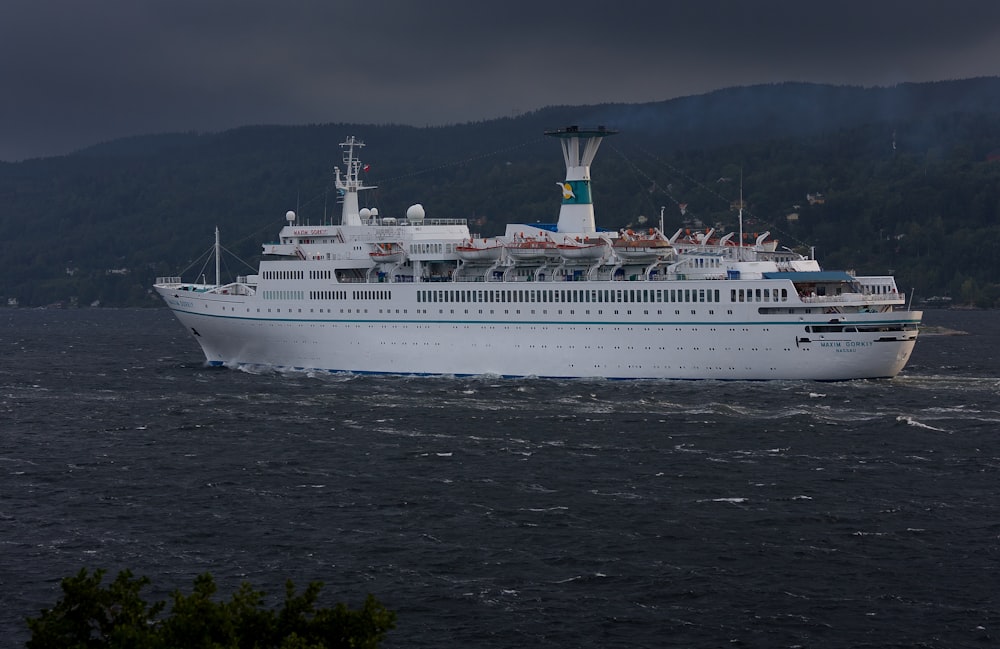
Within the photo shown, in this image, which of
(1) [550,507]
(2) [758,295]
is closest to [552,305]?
(2) [758,295]

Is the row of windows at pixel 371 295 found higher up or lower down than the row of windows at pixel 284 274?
lower down

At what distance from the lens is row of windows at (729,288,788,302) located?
181 feet

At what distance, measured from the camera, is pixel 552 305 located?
5897 centimetres

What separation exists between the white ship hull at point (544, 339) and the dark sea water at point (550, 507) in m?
1.71

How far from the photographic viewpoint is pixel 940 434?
42.8 m

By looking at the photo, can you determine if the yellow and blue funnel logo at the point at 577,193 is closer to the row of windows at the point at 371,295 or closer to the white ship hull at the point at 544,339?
the white ship hull at the point at 544,339

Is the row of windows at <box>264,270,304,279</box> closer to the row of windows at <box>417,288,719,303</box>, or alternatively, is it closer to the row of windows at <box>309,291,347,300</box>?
the row of windows at <box>309,291,347,300</box>

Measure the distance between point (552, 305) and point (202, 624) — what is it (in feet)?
135

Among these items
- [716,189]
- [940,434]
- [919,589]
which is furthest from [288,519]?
[716,189]

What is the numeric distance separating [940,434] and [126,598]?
102 ft

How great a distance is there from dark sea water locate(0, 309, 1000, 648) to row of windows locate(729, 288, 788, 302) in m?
3.76

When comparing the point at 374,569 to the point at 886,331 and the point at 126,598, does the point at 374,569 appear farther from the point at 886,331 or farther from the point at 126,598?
the point at 886,331

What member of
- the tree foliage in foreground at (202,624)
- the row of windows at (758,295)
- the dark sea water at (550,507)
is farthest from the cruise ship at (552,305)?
the tree foliage in foreground at (202,624)

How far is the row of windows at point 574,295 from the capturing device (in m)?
56.5
